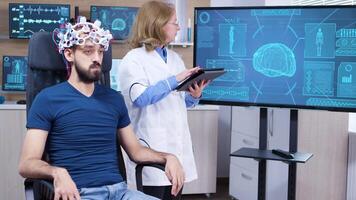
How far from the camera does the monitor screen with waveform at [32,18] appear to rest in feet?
12.0

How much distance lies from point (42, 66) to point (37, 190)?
54cm

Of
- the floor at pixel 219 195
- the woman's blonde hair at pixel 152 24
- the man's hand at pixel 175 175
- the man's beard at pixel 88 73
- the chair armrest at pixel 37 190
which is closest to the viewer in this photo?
the chair armrest at pixel 37 190

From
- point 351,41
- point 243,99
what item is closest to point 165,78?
point 243,99

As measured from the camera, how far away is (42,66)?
194 cm

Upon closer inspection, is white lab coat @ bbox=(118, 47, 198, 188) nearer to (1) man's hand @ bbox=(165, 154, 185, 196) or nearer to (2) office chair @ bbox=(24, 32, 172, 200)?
(2) office chair @ bbox=(24, 32, 172, 200)

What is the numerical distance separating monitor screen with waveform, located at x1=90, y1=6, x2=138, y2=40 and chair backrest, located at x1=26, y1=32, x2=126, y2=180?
184 centimetres

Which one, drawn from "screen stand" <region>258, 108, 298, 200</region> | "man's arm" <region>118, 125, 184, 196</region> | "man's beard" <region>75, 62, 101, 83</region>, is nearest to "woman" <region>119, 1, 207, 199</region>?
"man's arm" <region>118, 125, 184, 196</region>

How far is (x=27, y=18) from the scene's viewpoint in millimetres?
3672

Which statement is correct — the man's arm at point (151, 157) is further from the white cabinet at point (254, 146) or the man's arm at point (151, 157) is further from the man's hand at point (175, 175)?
the white cabinet at point (254, 146)

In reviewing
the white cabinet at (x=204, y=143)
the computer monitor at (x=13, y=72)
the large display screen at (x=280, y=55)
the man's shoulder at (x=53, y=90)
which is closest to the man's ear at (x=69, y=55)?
the man's shoulder at (x=53, y=90)

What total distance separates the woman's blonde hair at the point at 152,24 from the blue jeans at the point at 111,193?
2.27 ft

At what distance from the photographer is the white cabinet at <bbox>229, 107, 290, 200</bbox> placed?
10.0 feet

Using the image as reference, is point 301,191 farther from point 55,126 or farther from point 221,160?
point 55,126

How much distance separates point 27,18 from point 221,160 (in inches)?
82.5
